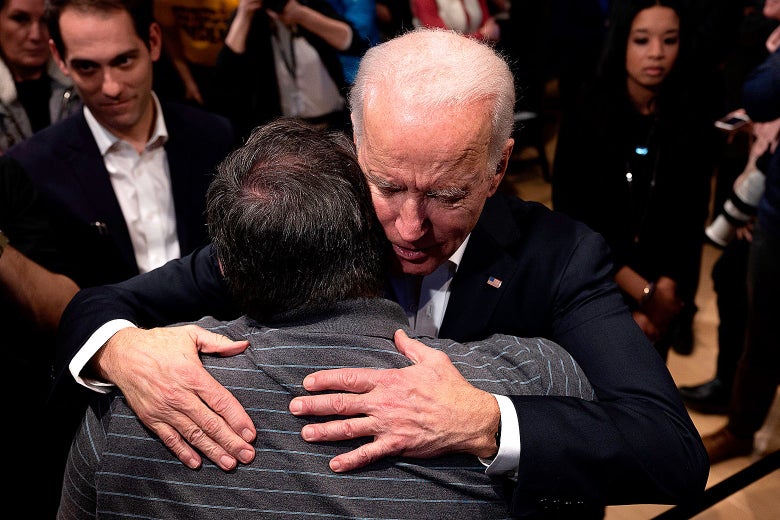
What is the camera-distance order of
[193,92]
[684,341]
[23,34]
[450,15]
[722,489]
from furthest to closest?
[450,15] → [684,341] → [193,92] → [23,34] → [722,489]

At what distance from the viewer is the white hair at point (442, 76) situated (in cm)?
136

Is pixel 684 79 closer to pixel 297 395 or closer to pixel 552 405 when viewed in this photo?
pixel 552 405

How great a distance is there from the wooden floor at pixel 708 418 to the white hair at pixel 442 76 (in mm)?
1826

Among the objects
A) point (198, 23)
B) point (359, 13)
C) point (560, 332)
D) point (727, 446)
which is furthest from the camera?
point (198, 23)

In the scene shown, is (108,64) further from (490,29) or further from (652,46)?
(490,29)

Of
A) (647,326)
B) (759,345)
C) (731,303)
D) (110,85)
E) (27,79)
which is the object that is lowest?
(731,303)

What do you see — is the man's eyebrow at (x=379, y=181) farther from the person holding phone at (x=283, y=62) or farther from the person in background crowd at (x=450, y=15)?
the person in background crowd at (x=450, y=15)

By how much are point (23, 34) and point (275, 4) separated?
0.91 meters

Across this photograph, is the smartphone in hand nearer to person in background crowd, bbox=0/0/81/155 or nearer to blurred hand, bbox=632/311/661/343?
blurred hand, bbox=632/311/661/343

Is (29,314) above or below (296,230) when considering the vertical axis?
below

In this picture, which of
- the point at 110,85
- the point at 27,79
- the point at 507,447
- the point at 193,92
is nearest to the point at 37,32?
the point at 27,79

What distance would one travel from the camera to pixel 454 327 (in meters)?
1.58

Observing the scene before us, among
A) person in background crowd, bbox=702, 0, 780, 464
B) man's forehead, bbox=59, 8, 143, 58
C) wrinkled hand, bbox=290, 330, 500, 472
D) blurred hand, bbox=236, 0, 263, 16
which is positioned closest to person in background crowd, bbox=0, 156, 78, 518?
man's forehead, bbox=59, 8, 143, 58

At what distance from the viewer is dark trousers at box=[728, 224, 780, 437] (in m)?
2.53
